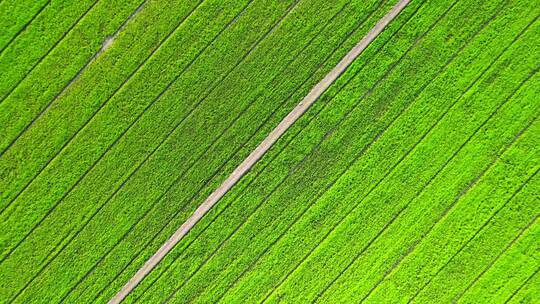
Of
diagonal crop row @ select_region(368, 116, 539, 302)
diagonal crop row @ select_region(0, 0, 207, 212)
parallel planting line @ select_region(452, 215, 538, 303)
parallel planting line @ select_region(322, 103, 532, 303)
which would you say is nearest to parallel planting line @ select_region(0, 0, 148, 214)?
diagonal crop row @ select_region(0, 0, 207, 212)

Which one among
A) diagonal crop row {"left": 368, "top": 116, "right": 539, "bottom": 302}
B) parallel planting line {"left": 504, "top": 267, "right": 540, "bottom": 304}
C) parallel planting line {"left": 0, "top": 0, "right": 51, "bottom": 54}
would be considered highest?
parallel planting line {"left": 0, "top": 0, "right": 51, "bottom": 54}

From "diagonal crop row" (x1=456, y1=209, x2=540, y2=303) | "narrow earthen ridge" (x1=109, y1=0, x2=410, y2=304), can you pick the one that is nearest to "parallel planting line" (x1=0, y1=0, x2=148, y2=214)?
"narrow earthen ridge" (x1=109, y1=0, x2=410, y2=304)

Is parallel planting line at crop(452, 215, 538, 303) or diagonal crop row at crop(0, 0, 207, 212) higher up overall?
diagonal crop row at crop(0, 0, 207, 212)

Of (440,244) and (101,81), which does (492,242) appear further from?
(101,81)

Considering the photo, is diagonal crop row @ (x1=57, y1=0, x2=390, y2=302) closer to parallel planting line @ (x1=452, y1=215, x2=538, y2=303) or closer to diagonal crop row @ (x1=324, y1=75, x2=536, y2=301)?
diagonal crop row @ (x1=324, y1=75, x2=536, y2=301)

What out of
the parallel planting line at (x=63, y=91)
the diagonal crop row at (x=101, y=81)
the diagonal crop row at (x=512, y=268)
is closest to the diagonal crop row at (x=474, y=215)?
the diagonal crop row at (x=512, y=268)

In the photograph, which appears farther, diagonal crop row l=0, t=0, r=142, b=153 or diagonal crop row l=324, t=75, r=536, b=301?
diagonal crop row l=324, t=75, r=536, b=301

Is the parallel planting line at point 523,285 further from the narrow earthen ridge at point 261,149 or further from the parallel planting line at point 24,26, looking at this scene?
the parallel planting line at point 24,26

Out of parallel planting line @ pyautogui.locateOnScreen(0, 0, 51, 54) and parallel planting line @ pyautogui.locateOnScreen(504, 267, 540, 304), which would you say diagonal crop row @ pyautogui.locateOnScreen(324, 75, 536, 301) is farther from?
parallel planting line @ pyautogui.locateOnScreen(0, 0, 51, 54)
